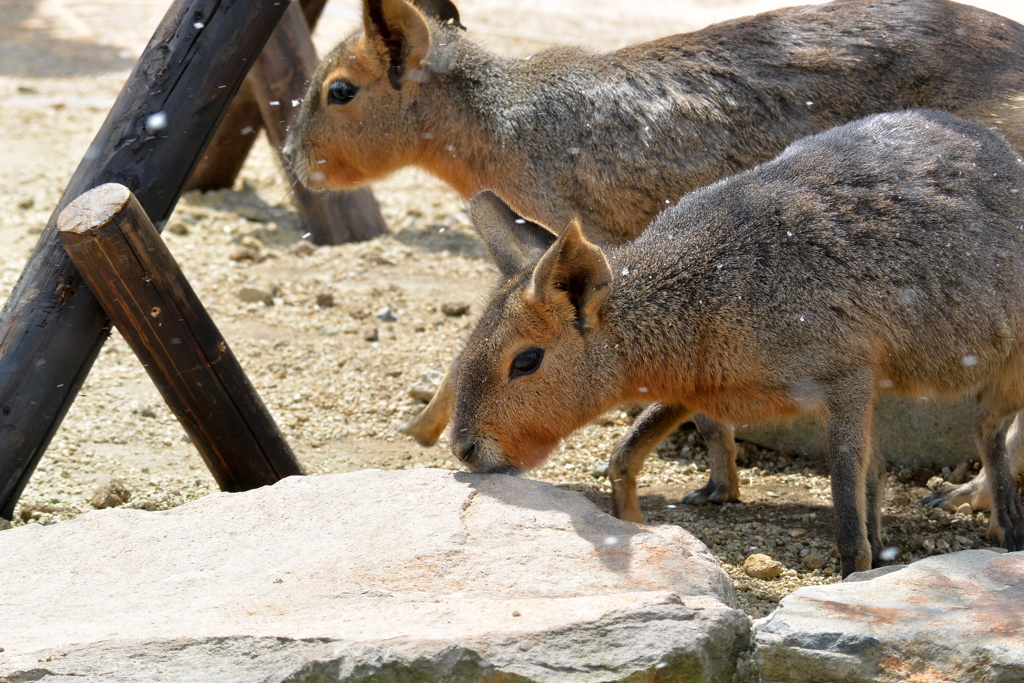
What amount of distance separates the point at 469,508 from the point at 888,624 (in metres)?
1.42

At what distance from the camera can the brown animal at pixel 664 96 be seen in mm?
5469

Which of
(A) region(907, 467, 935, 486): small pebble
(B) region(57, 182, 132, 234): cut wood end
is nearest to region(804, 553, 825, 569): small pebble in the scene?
(A) region(907, 467, 935, 486): small pebble

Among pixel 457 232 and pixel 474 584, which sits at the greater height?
pixel 474 584

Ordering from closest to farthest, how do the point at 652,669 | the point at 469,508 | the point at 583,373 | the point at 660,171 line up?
the point at 652,669 → the point at 469,508 → the point at 583,373 → the point at 660,171

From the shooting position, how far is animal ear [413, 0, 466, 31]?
6.52 meters

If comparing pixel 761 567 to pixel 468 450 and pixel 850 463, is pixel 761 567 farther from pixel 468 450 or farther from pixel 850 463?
pixel 468 450

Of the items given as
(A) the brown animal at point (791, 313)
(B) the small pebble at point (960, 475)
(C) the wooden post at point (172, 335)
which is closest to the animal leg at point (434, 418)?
(C) the wooden post at point (172, 335)

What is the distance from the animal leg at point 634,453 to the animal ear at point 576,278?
69 centimetres

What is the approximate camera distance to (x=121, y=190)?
4.84 m

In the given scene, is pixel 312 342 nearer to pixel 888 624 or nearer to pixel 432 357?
pixel 432 357

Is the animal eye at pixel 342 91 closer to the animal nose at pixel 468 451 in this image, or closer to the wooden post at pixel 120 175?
the wooden post at pixel 120 175

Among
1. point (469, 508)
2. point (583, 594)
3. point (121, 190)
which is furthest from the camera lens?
point (121, 190)

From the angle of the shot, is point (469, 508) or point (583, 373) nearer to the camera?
point (469, 508)

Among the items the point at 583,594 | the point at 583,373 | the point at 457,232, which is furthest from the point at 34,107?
the point at 583,594
